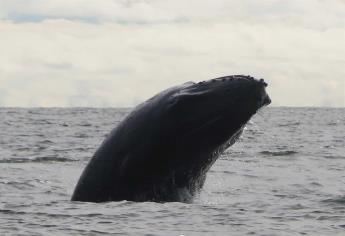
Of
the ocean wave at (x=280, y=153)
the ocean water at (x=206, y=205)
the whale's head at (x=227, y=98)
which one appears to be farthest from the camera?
the ocean wave at (x=280, y=153)

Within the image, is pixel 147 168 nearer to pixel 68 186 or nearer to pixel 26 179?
pixel 68 186

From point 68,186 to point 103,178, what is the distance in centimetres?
607

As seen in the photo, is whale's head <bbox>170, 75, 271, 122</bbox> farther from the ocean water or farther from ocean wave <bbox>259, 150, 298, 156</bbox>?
ocean wave <bbox>259, 150, 298, 156</bbox>

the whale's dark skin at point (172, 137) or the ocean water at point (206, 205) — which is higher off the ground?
the whale's dark skin at point (172, 137)

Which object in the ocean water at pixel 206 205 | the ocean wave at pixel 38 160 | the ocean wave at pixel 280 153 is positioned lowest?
the ocean wave at pixel 38 160

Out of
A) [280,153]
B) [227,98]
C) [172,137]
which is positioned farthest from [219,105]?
[280,153]

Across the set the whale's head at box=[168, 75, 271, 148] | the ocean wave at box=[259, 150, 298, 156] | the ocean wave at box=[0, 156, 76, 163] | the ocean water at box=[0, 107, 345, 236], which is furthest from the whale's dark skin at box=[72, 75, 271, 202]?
the ocean wave at box=[259, 150, 298, 156]

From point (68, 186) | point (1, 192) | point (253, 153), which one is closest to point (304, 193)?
point (68, 186)

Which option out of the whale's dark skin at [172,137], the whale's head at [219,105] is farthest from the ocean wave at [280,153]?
the whale's head at [219,105]

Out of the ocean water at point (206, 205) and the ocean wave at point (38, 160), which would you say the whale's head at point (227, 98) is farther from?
the ocean wave at point (38, 160)

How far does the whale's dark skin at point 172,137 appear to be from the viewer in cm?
977

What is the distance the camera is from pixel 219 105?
9.75 metres

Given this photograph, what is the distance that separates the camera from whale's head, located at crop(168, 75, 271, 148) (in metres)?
9.70

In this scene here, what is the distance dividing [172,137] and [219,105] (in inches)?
25.1
